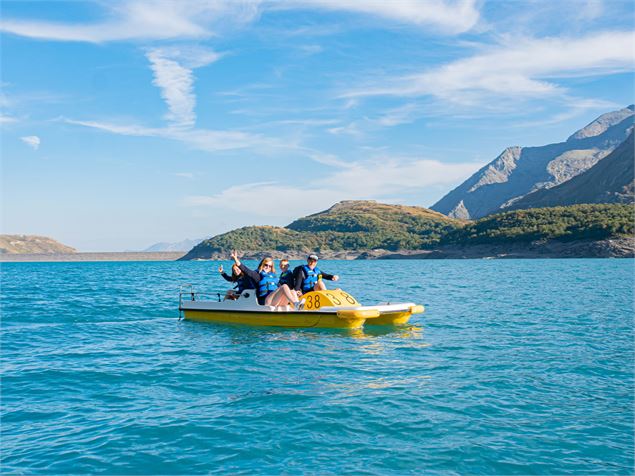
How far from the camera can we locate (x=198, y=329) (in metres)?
22.6

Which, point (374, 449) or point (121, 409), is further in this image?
point (121, 409)

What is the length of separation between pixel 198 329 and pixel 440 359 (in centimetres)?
1101

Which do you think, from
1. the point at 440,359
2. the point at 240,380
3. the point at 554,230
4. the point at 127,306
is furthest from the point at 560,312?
the point at 554,230

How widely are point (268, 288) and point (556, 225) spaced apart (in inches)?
6279

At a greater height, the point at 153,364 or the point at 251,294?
the point at 251,294

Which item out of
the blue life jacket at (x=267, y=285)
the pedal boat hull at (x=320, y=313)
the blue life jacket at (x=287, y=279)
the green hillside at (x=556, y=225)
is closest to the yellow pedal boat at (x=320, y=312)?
the pedal boat hull at (x=320, y=313)

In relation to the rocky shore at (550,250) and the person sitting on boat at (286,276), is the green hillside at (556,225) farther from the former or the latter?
the person sitting on boat at (286,276)

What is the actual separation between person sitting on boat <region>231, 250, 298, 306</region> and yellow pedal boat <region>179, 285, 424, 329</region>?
10.0 inches

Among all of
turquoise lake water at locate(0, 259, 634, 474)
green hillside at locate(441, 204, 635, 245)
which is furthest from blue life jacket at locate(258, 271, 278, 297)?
green hillside at locate(441, 204, 635, 245)

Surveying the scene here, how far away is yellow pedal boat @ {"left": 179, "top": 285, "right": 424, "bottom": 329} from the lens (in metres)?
20.3

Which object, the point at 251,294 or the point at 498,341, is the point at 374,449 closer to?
the point at 498,341

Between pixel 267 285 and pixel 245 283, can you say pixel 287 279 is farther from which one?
pixel 245 283

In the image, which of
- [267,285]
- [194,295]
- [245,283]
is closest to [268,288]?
[267,285]

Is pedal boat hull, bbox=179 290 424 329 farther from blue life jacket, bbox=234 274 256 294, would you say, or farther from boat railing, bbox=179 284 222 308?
boat railing, bbox=179 284 222 308
